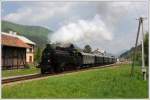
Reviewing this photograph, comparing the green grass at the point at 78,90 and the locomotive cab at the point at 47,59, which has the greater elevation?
the locomotive cab at the point at 47,59

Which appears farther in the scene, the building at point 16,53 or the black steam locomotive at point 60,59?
the black steam locomotive at point 60,59

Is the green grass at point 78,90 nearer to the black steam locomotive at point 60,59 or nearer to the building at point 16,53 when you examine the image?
the building at point 16,53

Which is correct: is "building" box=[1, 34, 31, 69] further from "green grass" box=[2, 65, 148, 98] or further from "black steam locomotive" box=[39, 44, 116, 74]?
"green grass" box=[2, 65, 148, 98]

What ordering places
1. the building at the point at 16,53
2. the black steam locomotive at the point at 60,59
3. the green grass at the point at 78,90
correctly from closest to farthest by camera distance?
1. the green grass at the point at 78,90
2. the building at the point at 16,53
3. the black steam locomotive at the point at 60,59

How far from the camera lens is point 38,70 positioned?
23812 millimetres

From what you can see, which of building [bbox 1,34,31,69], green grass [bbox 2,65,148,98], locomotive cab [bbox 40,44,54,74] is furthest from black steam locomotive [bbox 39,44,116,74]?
green grass [bbox 2,65,148,98]

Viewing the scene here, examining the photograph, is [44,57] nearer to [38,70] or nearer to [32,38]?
[38,70]

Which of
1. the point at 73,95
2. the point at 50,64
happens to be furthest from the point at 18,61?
the point at 73,95

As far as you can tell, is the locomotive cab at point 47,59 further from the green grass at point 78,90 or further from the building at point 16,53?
the green grass at point 78,90

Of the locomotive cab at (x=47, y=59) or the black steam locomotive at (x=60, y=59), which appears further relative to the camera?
the black steam locomotive at (x=60, y=59)

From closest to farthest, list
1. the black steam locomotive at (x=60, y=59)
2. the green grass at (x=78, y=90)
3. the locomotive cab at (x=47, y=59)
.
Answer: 1. the green grass at (x=78, y=90)
2. the locomotive cab at (x=47, y=59)
3. the black steam locomotive at (x=60, y=59)

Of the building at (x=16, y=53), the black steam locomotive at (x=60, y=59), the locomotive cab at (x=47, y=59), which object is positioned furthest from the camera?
the black steam locomotive at (x=60, y=59)

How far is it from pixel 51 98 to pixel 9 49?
6446 millimetres

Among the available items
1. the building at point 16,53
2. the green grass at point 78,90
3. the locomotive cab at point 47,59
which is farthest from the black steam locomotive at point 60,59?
the green grass at point 78,90
